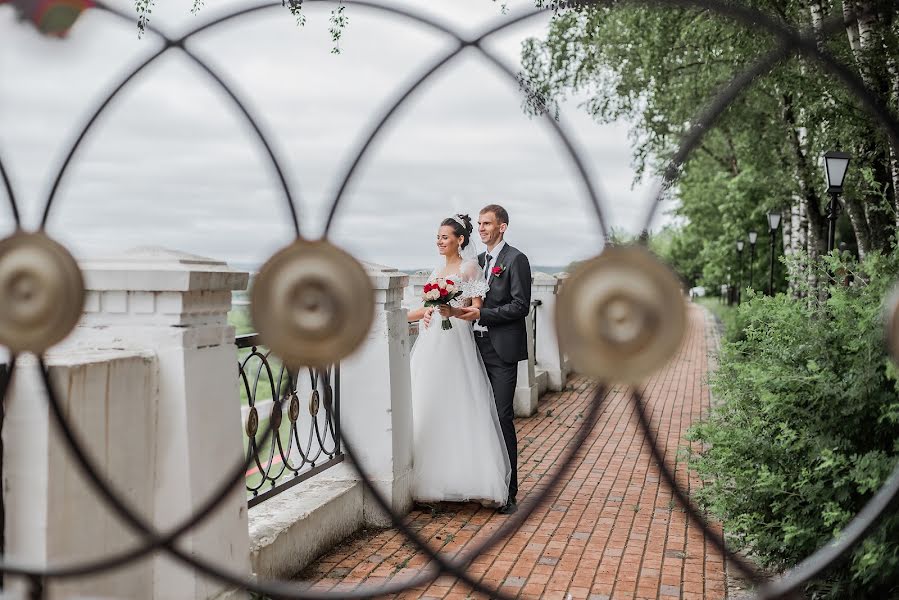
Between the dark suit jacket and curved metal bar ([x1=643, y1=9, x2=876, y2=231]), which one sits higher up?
curved metal bar ([x1=643, y1=9, x2=876, y2=231])

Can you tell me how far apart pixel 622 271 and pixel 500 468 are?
3478 millimetres

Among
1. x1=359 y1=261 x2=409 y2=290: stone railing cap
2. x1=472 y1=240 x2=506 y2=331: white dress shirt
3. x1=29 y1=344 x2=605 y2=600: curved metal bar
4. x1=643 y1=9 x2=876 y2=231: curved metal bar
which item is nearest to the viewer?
x1=643 y1=9 x2=876 y2=231: curved metal bar

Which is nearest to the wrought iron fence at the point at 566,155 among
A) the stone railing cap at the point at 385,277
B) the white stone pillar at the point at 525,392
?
the stone railing cap at the point at 385,277

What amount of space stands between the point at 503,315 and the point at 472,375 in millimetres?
441

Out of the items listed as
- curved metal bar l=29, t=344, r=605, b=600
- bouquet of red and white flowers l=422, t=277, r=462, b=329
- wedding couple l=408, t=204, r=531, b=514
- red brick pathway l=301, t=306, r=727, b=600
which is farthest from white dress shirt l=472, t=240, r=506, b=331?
curved metal bar l=29, t=344, r=605, b=600

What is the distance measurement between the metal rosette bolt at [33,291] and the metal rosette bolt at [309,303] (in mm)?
500

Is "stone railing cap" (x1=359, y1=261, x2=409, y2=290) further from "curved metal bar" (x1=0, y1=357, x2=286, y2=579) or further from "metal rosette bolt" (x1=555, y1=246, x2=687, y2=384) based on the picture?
"metal rosette bolt" (x1=555, y1=246, x2=687, y2=384)

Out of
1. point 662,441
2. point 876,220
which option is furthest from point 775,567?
point 876,220

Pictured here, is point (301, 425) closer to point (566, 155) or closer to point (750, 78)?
point (566, 155)

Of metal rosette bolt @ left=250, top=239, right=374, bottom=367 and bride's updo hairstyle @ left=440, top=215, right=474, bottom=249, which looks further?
bride's updo hairstyle @ left=440, top=215, right=474, bottom=249

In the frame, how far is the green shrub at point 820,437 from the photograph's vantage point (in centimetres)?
285

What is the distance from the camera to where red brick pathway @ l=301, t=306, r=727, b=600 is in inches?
145

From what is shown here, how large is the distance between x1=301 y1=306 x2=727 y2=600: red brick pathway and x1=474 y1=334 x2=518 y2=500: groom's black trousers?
42 cm

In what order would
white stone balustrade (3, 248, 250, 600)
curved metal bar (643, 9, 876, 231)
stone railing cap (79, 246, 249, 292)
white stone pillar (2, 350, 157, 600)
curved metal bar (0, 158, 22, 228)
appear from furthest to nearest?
stone railing cap (79, 246, 249, 292)
white stone balustrade (3, 248, 250, 600)
white stone pillar (2, 350, 157, 600)
curved metal bar (0, 158, 22, 228)
curved metal bar (643, 9, 876, 231)
